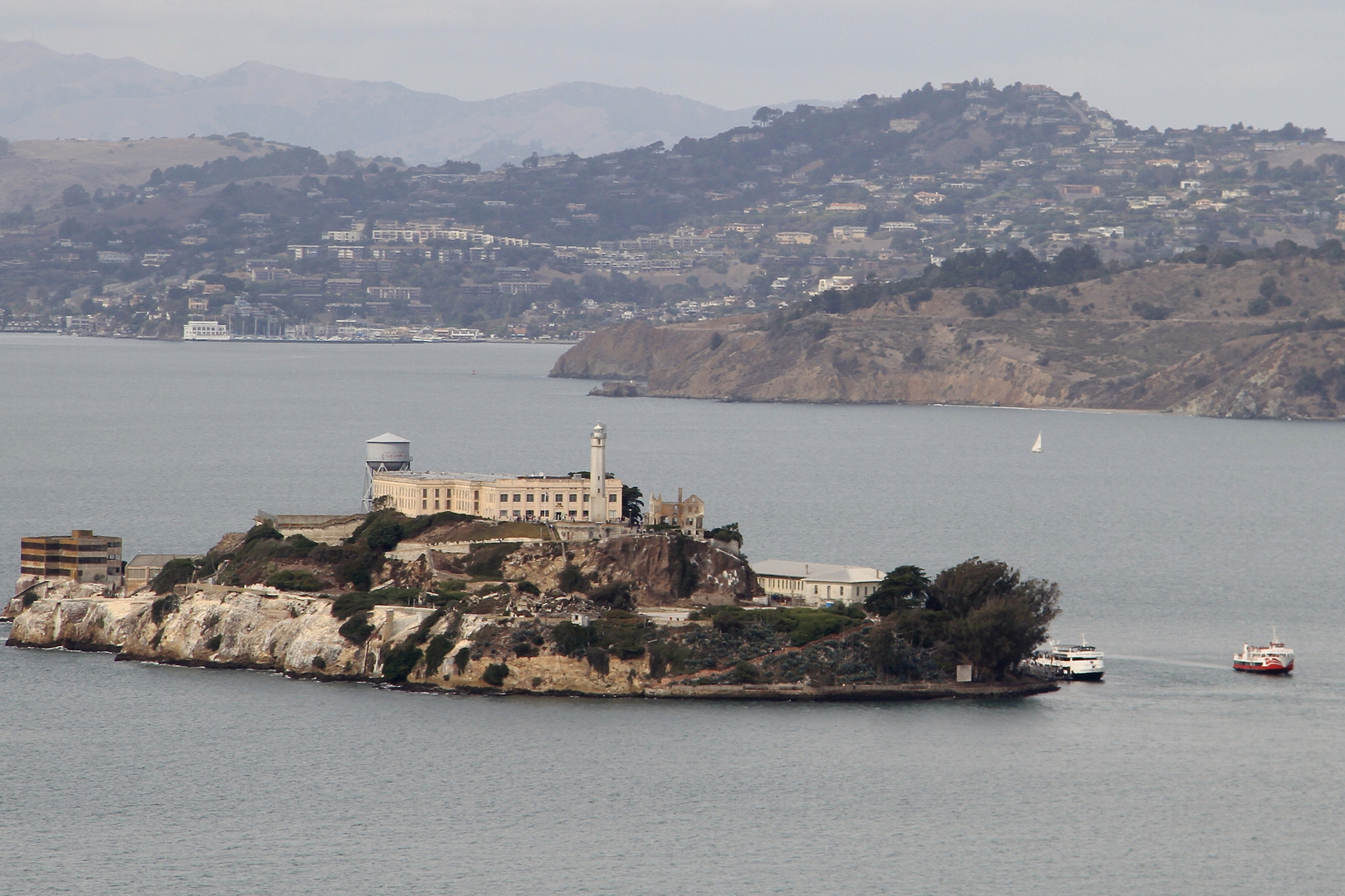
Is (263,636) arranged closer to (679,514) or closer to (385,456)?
(679,514)

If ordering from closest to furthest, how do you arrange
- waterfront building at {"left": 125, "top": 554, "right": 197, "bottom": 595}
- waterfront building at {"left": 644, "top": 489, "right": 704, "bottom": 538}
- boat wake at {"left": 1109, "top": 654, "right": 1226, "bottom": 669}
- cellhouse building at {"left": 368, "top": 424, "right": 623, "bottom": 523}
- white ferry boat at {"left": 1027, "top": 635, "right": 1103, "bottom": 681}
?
white ferry boat at {"left": 1027, "top": 635, "right": 1103, "bottom": 681}, boat wake at {"left": 1109, "top": 654, "right": 1226, "bottom": 669}, waterfront building at {"left": 125, "top": 554, "right": 197, "bottom": 595}, waterfront building at {"left": 644, "top": 489, "right": 704, "bottom": 538}, cellhouse building at {"left": 368, "top": 424, "right": 623, "bottom": 523}

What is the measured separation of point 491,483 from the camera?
7988cm

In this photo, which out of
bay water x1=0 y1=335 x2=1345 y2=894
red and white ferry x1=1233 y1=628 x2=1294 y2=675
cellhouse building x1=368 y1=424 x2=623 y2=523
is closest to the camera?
bay water x1=0 y1=335 x2=1345 y2=894

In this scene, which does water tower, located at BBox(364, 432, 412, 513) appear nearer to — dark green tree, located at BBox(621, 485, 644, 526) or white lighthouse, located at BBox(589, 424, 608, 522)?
dark green tree, located at BBox(621, 485, 644, 526)

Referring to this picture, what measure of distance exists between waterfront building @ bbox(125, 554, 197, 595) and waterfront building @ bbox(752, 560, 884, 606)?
19563mm

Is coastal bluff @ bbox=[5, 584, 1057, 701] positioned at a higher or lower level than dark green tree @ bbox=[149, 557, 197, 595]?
lower

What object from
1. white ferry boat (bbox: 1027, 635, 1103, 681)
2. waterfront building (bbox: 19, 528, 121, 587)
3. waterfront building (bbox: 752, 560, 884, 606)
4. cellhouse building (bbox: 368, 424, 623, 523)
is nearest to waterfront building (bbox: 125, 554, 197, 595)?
waterfront building (bbox: 19, 528, 121, 587)

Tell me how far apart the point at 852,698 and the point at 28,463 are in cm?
7483

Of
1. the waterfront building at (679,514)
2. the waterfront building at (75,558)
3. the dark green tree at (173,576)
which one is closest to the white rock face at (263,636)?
the dark green tree at (173,576)

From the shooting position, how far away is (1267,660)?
7188 cm

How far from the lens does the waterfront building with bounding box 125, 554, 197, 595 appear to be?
255ft

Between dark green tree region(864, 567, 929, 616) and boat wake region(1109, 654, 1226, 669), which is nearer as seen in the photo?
dark green tree region(864, 567, 929, 616)

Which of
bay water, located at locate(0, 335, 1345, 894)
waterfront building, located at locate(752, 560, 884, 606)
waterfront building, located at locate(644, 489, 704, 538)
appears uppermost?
waterfront building, located at locate(644, 489, 704, 538)

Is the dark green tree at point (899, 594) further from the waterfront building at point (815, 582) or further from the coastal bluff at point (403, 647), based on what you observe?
the coastal bluff at point (403, 647)
